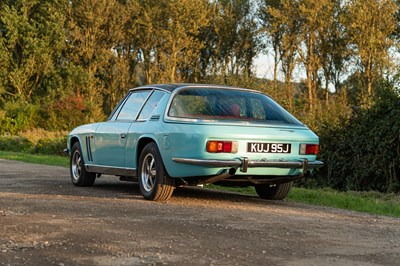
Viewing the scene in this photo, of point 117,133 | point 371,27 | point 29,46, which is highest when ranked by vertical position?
point 371,27

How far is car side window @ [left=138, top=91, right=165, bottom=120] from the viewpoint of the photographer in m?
10.4

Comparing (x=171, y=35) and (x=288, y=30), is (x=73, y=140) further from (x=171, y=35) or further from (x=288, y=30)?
(x=171, y=35)

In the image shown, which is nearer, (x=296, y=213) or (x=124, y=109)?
(x=296, y=213)

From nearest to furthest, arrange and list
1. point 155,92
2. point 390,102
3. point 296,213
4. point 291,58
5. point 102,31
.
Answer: point 296,213
point 155,92
point 390,102
point 291,58
point 102,31

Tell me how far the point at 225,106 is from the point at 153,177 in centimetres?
136

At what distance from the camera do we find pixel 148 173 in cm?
1007

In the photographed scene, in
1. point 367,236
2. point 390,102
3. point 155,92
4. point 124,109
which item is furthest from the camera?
point 390,102

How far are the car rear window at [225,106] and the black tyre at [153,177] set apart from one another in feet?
1.93

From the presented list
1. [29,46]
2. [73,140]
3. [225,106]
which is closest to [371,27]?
[29,46]

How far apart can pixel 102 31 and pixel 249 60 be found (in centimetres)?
1060

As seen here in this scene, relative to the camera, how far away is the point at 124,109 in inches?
452

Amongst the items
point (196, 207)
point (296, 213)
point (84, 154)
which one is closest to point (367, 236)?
point (296, 213)

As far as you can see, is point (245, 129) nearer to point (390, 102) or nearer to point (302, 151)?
point (302, 151)

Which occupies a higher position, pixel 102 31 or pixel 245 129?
pixel 102 31
